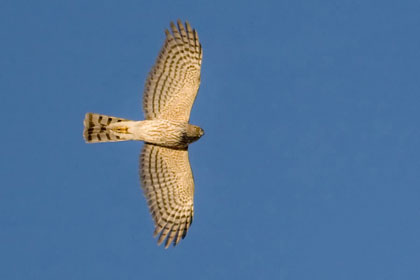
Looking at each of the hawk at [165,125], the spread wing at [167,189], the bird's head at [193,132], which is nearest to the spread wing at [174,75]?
the hawk at [165,125]

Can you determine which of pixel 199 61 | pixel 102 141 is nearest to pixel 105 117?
pixel 102 141

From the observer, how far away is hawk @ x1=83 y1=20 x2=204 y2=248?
2609cm

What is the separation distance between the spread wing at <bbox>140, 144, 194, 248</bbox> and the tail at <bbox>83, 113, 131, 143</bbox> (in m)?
0.85

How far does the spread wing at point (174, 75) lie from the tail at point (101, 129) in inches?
30.3

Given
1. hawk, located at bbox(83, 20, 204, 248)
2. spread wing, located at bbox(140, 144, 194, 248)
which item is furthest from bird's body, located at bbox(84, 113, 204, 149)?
spread wing, located at bbox(140, 144, 194, 248)

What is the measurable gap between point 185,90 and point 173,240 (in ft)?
12.0

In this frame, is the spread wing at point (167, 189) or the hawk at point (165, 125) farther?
the spread wing at point (167, 189)

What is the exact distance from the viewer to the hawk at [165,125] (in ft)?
85.6

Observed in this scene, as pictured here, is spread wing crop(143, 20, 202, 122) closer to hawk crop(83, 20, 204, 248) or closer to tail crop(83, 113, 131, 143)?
hawk crop(83, 20, 204, 248)

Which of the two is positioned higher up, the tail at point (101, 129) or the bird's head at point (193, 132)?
the bird's head at point (193, 132)

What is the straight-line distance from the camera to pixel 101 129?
26.2 meters

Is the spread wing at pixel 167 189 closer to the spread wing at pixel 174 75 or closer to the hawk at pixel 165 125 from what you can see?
the hawk at pixel 165 125

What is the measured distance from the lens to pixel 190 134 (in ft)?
86.3

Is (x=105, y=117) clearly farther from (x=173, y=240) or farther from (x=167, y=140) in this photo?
(x=173, y=240)
